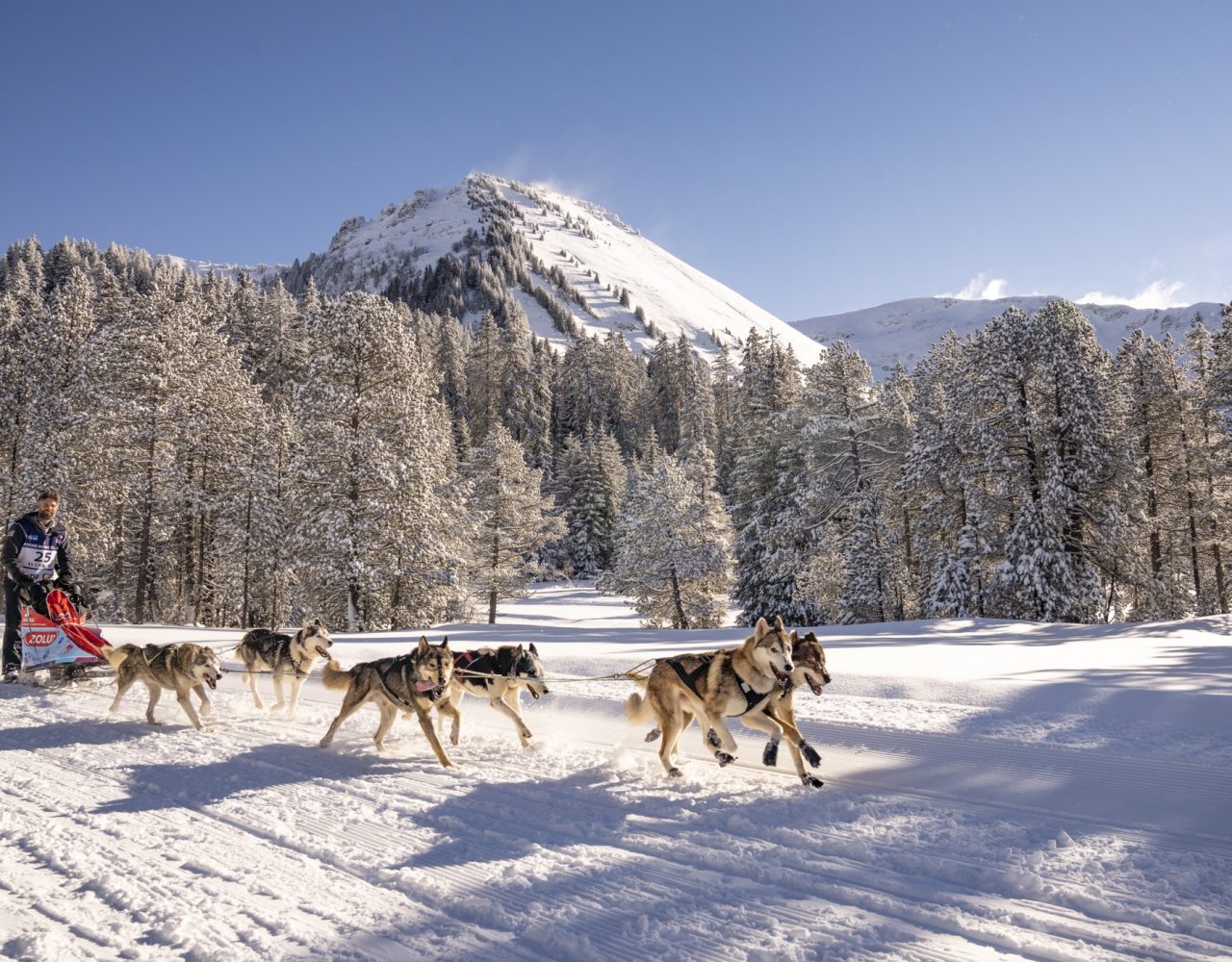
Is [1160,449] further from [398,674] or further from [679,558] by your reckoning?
[398,674]

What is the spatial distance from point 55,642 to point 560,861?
950 centimetres

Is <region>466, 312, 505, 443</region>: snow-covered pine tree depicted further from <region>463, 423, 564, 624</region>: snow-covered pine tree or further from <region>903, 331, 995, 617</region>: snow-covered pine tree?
<region>903, 331, 995, 617</region>: snow-covered pine tree

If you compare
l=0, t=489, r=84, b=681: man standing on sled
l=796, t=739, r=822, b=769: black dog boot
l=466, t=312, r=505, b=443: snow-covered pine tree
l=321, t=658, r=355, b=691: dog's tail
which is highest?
l=466, t=312, r=505, b=443: snow-covered pine tree

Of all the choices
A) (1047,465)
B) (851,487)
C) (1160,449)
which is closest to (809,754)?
(1047,465)

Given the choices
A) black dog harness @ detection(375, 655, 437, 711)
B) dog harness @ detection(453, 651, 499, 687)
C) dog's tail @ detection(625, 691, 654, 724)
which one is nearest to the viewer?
dog's tail @ detection(625, 691, 654, 724)

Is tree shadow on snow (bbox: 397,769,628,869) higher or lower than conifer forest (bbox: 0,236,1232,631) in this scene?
lower

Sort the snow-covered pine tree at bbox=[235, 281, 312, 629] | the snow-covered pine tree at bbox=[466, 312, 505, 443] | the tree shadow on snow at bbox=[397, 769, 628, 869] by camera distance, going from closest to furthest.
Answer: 1. the tree shadow on snow at bbox=[397, 769, 628, 869]
2. the snow-covered pine tree at bbox=[235, 281, 312, 629]
3. the snow-covered pine tree at bbox=[466, 312, 505, 443]

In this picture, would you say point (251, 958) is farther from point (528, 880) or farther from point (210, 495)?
point (210, 495)

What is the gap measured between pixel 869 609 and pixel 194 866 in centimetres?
2534

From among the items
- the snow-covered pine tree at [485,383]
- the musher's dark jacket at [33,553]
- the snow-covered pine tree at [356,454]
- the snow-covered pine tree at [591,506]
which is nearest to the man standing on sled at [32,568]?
the musher's dark jacket at [33,553]

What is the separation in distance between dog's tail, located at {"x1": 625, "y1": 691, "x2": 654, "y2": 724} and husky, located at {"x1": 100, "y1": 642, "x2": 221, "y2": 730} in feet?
16.5

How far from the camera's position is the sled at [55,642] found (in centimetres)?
1014

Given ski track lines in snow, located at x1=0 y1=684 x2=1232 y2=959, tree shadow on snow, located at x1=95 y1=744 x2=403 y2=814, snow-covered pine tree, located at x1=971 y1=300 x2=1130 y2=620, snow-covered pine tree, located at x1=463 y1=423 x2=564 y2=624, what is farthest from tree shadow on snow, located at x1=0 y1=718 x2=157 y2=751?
snow-covered pine tree, located at x1=463 y1=423 x2=564 y2=624

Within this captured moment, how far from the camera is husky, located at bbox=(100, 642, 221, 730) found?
8453mm
